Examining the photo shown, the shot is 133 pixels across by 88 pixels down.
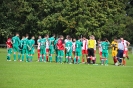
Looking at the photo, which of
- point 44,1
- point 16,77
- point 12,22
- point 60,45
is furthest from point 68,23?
point 16,77

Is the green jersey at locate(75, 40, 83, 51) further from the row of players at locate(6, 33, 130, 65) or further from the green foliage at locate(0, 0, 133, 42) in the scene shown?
the green foliage at locate(0, 0, 133, 42)

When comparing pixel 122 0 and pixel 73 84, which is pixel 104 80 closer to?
pixel 73 84

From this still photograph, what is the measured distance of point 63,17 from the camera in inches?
2564

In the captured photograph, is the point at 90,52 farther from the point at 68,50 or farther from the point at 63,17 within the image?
the point at 63,17

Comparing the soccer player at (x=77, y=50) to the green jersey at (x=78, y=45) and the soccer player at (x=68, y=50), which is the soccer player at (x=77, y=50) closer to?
the green jersey at (x=78, y=45)

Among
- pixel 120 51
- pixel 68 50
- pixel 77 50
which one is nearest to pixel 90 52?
pixel 77 50

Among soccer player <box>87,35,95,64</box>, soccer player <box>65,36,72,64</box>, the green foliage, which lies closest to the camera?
soccer player <box>87,35,95,64</box>

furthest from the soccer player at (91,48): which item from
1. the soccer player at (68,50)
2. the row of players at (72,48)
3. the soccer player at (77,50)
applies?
the soccer player at (68,50)

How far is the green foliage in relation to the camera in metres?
64.4

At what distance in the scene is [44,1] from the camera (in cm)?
6594

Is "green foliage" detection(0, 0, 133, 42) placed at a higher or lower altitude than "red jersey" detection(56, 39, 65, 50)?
higher

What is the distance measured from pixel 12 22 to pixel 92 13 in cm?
1404

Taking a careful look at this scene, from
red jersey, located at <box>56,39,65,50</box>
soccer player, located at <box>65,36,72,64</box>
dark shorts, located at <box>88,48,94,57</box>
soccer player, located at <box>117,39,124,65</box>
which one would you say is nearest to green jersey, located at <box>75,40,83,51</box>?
soccer player, located at <box>65,36,72,64</box>

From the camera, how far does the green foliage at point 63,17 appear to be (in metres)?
64.4
